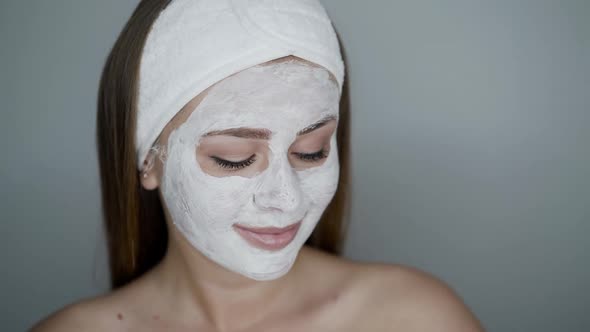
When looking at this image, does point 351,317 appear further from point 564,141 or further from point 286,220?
point 564,141

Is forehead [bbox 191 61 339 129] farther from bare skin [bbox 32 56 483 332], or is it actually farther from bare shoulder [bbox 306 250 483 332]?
bare shoulder [bbox 306 250 483 332]


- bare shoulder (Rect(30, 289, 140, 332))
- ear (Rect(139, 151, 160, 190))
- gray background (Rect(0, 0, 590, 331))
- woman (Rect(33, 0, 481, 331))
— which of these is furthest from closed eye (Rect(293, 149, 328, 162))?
gray background (Rect(0, 0, 590, 331))

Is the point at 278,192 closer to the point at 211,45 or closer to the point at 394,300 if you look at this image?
the point at 211,45

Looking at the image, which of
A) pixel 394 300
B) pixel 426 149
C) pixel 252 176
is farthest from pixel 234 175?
pixel 426 149

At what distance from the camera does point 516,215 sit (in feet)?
6.84

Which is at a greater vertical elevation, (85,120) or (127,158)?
(127,158)

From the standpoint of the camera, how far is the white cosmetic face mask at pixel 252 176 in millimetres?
1237

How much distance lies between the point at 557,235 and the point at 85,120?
4.74ft

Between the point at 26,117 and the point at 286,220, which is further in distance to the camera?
the point at 26,117

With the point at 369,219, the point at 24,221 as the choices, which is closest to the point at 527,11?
the point at 369,219

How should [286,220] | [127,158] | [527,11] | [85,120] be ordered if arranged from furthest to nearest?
[85,120], [527,11], [127,158], [286,220]

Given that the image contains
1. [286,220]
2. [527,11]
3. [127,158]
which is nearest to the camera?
[286,220]

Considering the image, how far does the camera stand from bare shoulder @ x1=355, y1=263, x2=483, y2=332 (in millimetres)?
1432

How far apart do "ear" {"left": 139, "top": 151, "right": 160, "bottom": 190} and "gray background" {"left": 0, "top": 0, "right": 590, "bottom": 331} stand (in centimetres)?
72
